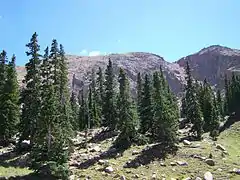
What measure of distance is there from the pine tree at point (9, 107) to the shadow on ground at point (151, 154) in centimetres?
1979

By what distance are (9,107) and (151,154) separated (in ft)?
76.5

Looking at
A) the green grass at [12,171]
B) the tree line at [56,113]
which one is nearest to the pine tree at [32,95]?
the tree line at [56,113]

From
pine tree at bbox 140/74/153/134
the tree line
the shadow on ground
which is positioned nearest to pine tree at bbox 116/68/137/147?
the tree line

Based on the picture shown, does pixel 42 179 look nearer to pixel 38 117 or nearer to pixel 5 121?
pixel 38 117

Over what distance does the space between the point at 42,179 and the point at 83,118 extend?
50.0 meters

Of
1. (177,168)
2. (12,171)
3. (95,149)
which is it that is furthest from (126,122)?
(12,171)

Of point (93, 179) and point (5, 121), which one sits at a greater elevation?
point (5, 121)

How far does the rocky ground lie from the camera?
41344mm

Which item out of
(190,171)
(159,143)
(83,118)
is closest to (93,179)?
(190,171)

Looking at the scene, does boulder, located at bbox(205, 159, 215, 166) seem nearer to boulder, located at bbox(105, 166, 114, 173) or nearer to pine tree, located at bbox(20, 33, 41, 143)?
boulder, located at bbox(105, 166, 114, 173)

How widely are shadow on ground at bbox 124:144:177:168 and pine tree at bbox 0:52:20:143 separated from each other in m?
19.8

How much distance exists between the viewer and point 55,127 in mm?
42188

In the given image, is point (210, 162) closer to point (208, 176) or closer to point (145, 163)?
point (208, 176)

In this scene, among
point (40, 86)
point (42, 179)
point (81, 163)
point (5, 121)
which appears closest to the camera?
point (42, 179)
